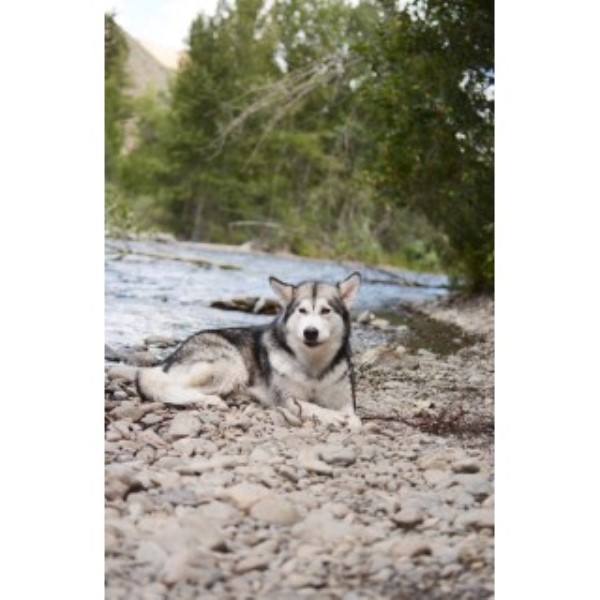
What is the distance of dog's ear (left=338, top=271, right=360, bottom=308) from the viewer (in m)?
3.57

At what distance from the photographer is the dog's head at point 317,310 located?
11.4 ft

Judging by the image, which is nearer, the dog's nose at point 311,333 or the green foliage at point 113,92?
the dog's nose at point 311,333

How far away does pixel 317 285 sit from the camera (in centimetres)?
360

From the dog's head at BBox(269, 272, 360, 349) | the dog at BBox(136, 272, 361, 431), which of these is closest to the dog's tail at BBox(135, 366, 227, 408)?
the dog at BBox(136, 272, 361, 431)

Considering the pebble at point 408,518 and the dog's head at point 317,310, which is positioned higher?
the dog's head at point 317,310

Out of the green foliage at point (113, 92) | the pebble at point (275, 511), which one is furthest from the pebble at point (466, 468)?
the green foliage at point (113, 92)

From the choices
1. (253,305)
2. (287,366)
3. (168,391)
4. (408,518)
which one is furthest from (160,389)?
(408,518)

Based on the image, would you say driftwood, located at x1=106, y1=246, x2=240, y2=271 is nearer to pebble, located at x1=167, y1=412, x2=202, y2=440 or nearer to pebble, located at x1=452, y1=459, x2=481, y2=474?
pebble, located at x1=167, y1=412, x2=202, y2=440

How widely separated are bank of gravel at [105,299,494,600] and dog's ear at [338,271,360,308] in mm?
347

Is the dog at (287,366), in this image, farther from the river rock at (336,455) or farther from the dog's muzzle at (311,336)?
the river rock at (336,455)

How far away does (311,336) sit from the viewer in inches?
138
